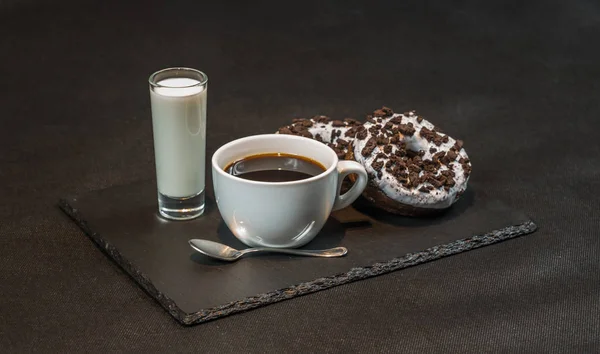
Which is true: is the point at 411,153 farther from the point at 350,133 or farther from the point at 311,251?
the point at 311,251

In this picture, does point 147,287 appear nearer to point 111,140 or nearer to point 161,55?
point 111,140

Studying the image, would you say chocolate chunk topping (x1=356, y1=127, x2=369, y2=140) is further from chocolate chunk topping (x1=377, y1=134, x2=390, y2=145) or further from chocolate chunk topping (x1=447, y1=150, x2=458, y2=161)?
chocolate chunk topping (x1=447, y1=150, x2=458, y2=161)

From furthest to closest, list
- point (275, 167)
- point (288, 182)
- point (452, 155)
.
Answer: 1. point (452, 155)
2. point (275, 167)
3. point (288, 182)

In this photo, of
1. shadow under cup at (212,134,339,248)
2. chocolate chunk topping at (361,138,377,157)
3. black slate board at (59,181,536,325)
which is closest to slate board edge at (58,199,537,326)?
black slate board at (59,181,536,325)

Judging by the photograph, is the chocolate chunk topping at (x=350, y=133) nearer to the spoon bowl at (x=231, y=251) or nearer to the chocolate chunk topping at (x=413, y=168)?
the chocolate chunk topping at (x=413, y=168)

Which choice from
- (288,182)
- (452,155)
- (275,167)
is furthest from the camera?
(452,155)

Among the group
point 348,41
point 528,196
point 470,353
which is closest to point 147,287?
point 470,353

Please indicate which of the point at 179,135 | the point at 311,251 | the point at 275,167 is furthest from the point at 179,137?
the point at 311,251
